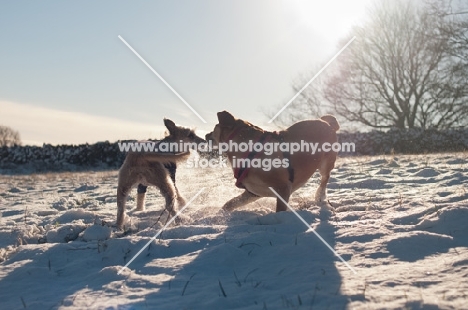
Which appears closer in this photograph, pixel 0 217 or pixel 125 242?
pixel 125 242

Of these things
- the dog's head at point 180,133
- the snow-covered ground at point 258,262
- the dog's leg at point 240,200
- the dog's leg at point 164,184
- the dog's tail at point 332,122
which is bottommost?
the snow-covered ground at point 258,262

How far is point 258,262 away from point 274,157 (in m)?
2.14

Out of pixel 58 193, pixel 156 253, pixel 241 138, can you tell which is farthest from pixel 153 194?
pixel 156 253

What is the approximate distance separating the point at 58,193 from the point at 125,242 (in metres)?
6.79

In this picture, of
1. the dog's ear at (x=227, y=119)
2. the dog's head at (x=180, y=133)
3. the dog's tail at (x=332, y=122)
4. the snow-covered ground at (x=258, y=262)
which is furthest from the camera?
the dog's tail at (x=332, y=122)

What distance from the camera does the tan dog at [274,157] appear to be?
503cm

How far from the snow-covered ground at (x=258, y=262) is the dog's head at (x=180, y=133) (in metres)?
1.18

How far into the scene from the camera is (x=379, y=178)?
7676mm

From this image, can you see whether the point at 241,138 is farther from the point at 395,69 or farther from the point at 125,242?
the point at 395,69

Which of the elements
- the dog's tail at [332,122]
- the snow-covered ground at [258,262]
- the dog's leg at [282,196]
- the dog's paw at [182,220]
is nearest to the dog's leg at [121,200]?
the snow-covered ground at [258,262]

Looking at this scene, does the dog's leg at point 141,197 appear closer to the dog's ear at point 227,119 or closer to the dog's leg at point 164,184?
the dog's leg at point 164,184

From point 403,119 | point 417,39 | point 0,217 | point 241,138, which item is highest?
point 417,39

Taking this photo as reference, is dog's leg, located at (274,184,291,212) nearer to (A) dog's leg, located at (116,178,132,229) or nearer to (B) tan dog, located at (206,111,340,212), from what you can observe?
(B) tan dog, located at (206,111,340,212)

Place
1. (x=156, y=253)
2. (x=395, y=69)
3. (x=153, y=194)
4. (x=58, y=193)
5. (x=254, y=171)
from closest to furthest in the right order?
(x=156, y=253)
(x=254, y=171)
(x=153, y=194)
(x=58, y=193)
(x=395, y=69)
